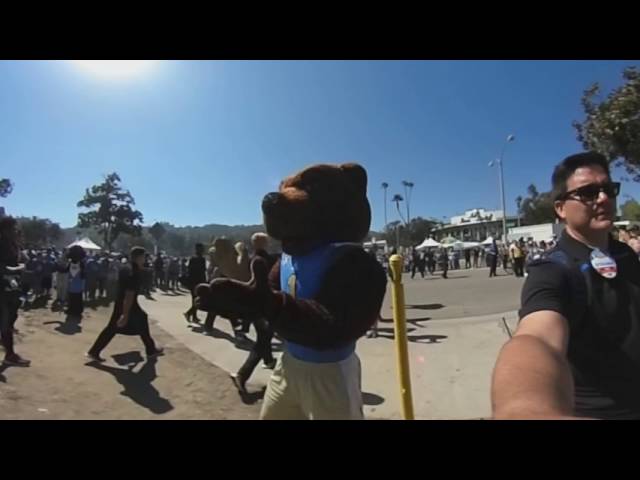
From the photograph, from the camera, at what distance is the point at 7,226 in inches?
180

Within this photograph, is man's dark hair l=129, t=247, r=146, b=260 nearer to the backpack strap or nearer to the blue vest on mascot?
the blue vest on mascot

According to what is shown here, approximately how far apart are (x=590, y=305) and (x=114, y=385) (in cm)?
432

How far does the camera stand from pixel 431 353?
221 inches

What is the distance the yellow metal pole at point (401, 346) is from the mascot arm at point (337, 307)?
0.98 m

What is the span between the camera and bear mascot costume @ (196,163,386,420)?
1.95 meters

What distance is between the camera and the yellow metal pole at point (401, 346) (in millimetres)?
3139

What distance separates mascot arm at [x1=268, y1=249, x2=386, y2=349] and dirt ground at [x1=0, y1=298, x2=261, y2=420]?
6.87ft

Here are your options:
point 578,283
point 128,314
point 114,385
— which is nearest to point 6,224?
point 128,314

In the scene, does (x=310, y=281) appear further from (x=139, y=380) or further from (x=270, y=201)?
(x=139, y=380)

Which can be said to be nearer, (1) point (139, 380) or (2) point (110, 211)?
(1) point (139, 380)

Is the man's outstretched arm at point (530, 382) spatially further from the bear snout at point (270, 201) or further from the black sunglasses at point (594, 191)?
the bear snout at point (270, 201)

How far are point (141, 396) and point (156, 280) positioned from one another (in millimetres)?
12312

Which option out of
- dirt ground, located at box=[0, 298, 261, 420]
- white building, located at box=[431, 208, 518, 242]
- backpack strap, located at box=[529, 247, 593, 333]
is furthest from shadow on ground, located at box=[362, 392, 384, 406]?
white building, located at box=[431, 208, 518, 242]
